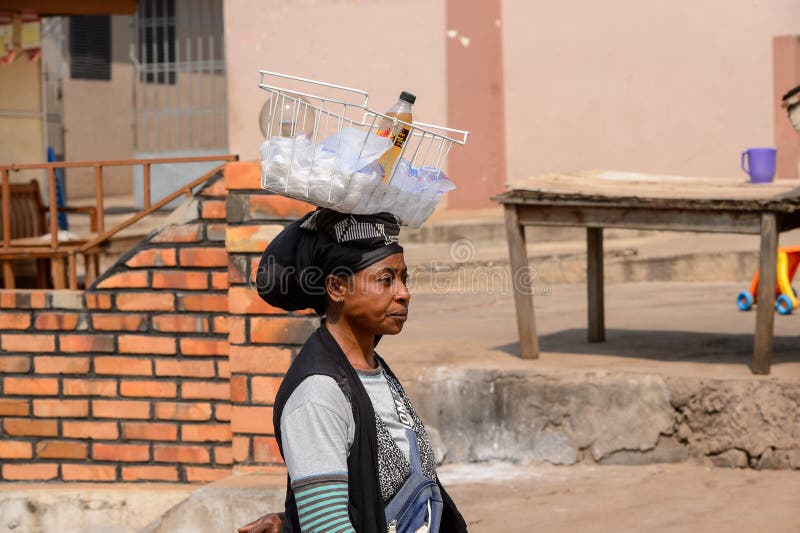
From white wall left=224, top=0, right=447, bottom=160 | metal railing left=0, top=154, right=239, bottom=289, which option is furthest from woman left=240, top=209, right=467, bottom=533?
white wall left=224, top=0, right=447, bottom=160

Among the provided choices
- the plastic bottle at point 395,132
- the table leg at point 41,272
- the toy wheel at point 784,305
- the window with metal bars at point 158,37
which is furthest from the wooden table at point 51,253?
the window with metal bars at point 158,37

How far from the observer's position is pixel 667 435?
17.4 ft

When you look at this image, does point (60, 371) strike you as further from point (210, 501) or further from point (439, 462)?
point (439, 462)

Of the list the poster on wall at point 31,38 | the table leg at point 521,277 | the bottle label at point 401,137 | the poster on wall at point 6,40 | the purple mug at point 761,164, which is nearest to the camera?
the bottle label at point 401,137

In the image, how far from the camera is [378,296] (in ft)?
7.32

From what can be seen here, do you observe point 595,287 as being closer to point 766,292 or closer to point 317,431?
point 766,292

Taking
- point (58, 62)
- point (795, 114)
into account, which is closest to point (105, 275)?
point (795, 114)

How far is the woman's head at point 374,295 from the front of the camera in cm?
223

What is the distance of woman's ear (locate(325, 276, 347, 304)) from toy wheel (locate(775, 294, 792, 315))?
582 centimetres

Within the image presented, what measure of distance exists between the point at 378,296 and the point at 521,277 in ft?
12.0

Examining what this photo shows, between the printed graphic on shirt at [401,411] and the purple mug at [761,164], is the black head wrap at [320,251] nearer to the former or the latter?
the printed graphic on shirt at [401,411]

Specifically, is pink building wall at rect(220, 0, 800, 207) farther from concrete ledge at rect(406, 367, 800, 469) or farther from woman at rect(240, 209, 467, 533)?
woman at rect(240, 209, 467, 533)

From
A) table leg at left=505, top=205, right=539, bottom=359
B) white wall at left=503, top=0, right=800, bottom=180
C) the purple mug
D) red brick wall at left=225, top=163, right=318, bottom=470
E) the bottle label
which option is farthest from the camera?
white wall at left=503, top=0, right=800, bottom=180

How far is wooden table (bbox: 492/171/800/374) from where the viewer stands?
5211mm
